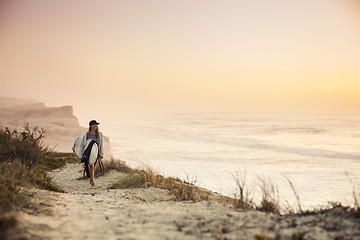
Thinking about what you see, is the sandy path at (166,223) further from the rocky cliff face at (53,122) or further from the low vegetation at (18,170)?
the rocky cliff face at (53,122)

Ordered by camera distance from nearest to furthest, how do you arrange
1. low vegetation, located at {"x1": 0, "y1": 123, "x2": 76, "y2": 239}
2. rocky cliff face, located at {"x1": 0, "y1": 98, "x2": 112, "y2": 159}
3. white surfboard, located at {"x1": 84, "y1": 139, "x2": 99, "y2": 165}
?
low vegetation, located at {"x1": 0, "y1": 123, "x2": 76, "y2": 239} → white surfboard, located at {"x1": 84, "y1": 139, "x2": 99, "y2": 165} → rocky cliff face, located at {"x1": 0, "y1": 98, "x2": 112, "y2": 159}

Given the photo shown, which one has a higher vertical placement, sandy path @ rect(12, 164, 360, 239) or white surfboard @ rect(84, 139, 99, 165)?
white surfboard @ rect(84, 139, 99, 165)

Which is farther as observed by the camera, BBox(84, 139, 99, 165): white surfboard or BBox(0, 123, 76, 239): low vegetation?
BBox(84, 139, 99, 165): white surfboard

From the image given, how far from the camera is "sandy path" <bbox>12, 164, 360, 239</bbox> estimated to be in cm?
315

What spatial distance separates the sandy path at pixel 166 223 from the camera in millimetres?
3152

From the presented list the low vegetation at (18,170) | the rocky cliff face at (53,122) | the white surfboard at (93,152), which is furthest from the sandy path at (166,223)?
the rocky cliff face at (53,122)

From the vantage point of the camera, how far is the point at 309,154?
2345cm

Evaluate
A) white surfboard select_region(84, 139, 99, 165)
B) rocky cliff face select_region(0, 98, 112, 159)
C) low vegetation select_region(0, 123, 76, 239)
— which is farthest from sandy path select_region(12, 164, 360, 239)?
rocky cliff face select_region(0, 98, 112, 159)

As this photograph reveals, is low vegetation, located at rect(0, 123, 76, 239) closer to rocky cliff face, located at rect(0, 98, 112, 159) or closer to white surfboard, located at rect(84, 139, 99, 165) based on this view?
white surfboard, located at rect(84, 139, 99, 165)

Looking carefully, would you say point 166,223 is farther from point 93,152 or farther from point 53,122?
point 53,122

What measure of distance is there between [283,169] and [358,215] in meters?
14.6

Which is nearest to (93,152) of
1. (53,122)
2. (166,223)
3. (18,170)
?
(18,170)

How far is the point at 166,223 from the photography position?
3.64 meters

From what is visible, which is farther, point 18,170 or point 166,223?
point 18,170
